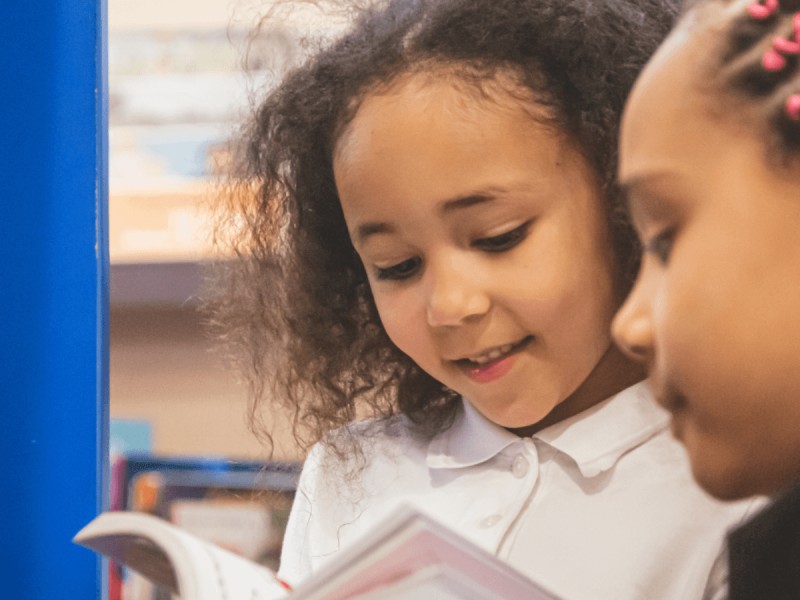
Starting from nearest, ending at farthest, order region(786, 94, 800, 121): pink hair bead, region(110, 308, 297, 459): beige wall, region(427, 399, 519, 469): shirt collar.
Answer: region(786, 94, 800, 121): pink hair bead → region(427, 399, 519, 469): shirt collar → region(110, 308, 297, 459): beige wall

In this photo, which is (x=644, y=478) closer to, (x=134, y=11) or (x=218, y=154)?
(x=218, y=154)

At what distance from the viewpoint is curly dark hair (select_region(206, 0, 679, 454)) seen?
79 centimetres

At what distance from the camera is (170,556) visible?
1.91ft

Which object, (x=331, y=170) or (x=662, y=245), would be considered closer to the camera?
(x=662, y=245)

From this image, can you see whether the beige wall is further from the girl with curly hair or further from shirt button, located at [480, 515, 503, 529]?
shirt button, located at [480, 515, 503, 529]

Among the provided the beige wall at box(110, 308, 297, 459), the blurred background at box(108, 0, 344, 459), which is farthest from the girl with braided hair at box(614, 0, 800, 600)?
the beige wall at box(110, 308, 297, 459)

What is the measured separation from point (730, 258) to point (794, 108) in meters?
0.06

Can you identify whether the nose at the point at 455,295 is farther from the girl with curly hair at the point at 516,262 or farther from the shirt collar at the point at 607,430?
the shirt collar at the point at 607,430

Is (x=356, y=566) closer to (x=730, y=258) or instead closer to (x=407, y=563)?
(x=407, y=563)

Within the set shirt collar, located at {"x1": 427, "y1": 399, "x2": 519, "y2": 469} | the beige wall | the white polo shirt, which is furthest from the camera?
the beige wall

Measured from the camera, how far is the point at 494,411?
779 mm

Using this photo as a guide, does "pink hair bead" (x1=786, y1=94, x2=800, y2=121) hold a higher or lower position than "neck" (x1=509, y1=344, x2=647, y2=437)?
higher

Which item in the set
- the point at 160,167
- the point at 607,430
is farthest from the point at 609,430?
the point at 160,167

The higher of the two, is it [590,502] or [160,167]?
[590,502]
